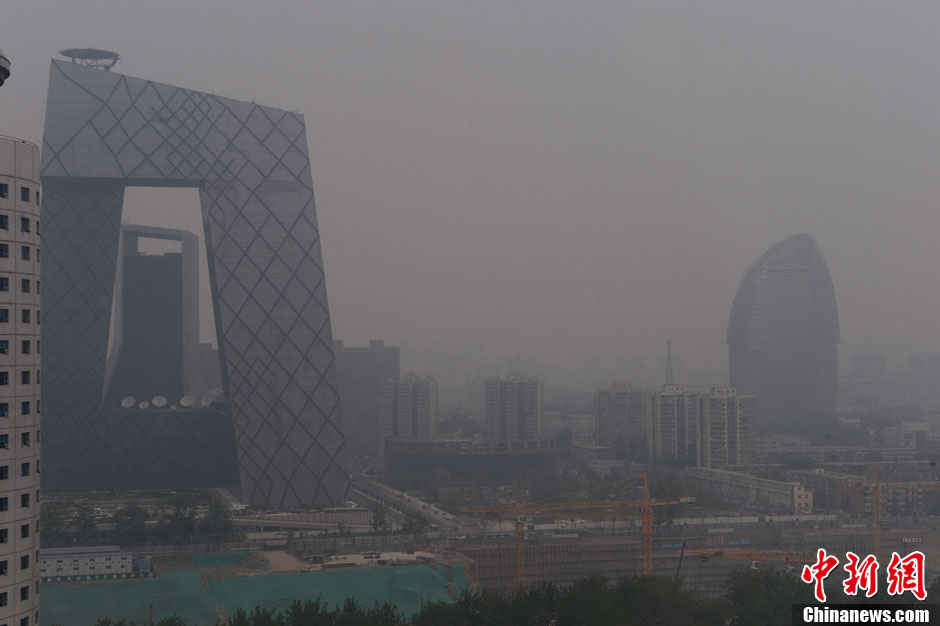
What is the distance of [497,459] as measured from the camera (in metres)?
30.4

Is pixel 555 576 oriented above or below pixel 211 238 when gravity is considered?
below

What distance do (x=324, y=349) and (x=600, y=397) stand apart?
1331 cm

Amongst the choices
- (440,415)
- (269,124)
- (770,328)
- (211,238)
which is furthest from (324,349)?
(770,328)

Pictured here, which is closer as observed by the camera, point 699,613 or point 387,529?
point 699,613

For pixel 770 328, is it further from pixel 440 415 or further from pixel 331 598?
pixel 331 598

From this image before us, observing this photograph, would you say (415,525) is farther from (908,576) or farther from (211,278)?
Answer: (908,576)

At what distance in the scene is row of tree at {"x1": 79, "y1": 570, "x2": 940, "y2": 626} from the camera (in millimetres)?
10062

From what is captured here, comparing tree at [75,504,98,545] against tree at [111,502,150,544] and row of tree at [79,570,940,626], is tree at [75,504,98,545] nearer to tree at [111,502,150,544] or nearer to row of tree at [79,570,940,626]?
tree at [111,502,150,544]

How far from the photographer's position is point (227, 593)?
15289 mm

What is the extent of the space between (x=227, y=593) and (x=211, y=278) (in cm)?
1008

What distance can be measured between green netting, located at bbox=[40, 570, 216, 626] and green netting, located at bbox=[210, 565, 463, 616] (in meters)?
0.36

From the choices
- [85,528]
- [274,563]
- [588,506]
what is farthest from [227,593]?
[588,506]

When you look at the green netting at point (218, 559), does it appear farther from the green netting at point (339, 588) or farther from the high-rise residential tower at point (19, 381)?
the high-rise residential tower at point (19, 381)

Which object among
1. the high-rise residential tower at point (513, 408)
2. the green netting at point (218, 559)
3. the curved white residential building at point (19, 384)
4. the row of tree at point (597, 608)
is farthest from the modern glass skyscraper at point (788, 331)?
the curved white residential building at point (19, 384)
